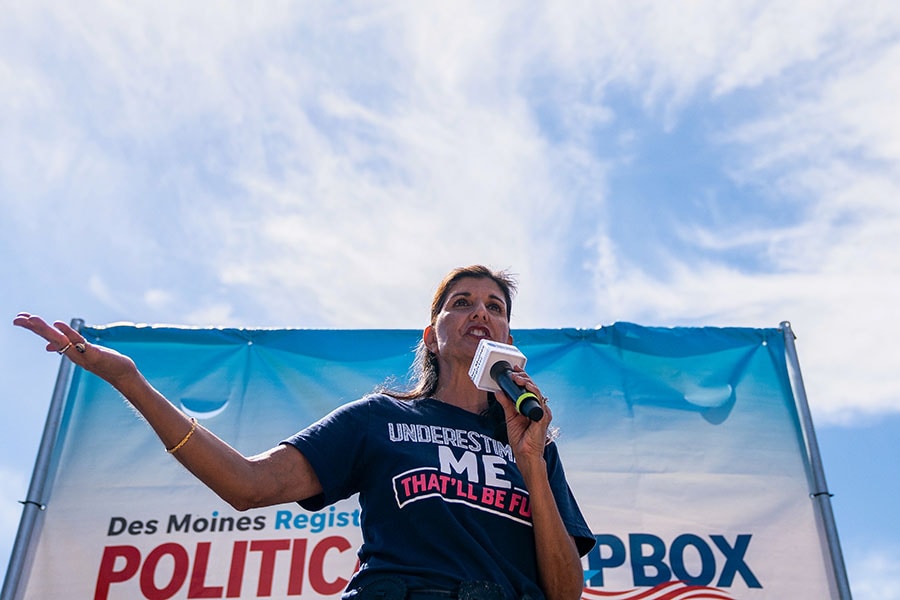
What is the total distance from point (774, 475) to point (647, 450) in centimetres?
58

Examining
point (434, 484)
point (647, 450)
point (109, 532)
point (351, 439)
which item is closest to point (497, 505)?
point (434, 484)

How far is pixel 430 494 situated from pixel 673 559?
6.55 ft

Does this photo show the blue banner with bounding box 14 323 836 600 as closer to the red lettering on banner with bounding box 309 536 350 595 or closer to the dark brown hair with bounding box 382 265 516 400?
the red lettering on banner with bounding box 309 536 350 595

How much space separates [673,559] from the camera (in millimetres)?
3553

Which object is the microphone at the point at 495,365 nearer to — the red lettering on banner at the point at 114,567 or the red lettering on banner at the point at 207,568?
the red lettering on banner at the point at 207,568

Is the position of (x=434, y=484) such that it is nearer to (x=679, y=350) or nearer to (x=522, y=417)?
(x=522, y=417)

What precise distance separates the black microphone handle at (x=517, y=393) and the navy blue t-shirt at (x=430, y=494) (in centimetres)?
21

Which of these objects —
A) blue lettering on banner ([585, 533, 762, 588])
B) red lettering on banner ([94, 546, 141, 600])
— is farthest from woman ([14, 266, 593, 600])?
red lettering on banner ([94, 546, 141, 600])

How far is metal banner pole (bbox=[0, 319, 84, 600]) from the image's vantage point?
3.45m

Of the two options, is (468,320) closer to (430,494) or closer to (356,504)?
(430,494)

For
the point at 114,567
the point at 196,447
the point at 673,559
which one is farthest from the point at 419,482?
the point at 114,567

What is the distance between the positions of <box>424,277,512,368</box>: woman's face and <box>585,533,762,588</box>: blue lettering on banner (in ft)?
4.74

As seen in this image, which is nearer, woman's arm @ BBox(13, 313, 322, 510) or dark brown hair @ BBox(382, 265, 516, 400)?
woman's arm @ BBox(13, 313, 322, 510)

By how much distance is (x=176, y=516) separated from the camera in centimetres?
368
